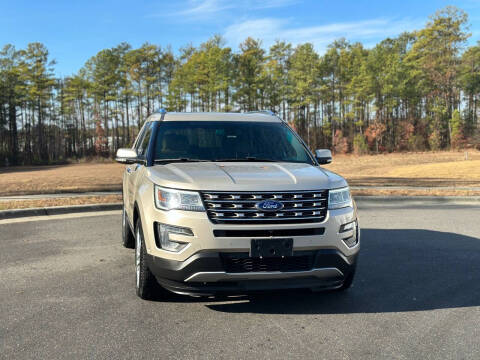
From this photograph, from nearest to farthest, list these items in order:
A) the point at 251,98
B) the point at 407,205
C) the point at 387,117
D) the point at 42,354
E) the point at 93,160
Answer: the point at 42,354 → the point at 407,205 → the point at 93,160 → the point at 251,98 → the point at 387,117

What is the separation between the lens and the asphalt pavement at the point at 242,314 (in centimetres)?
347

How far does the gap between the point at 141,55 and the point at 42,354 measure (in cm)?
7197

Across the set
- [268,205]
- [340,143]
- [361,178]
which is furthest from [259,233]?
[340,143]

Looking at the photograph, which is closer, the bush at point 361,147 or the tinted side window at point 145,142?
the tinted side window at point 145,142

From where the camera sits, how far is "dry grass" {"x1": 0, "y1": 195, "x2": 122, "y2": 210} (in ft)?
38.3

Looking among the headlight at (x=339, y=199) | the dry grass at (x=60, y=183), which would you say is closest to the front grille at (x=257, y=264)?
Result: the headlight at (x=339, y=199)

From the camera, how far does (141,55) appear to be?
70938 millimetres

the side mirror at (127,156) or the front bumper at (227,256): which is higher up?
the side mirror at (127,156)

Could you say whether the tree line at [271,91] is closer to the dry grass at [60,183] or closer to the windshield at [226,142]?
the dry grass at [60,183]

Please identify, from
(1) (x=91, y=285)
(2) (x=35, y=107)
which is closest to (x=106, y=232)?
(1) (x=91, y=285)

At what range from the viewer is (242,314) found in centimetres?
423

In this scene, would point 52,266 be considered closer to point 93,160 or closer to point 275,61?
point 93,160

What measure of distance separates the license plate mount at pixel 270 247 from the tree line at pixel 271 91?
63.1 metres

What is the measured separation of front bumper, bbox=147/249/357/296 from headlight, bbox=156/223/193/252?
0.37 ft
